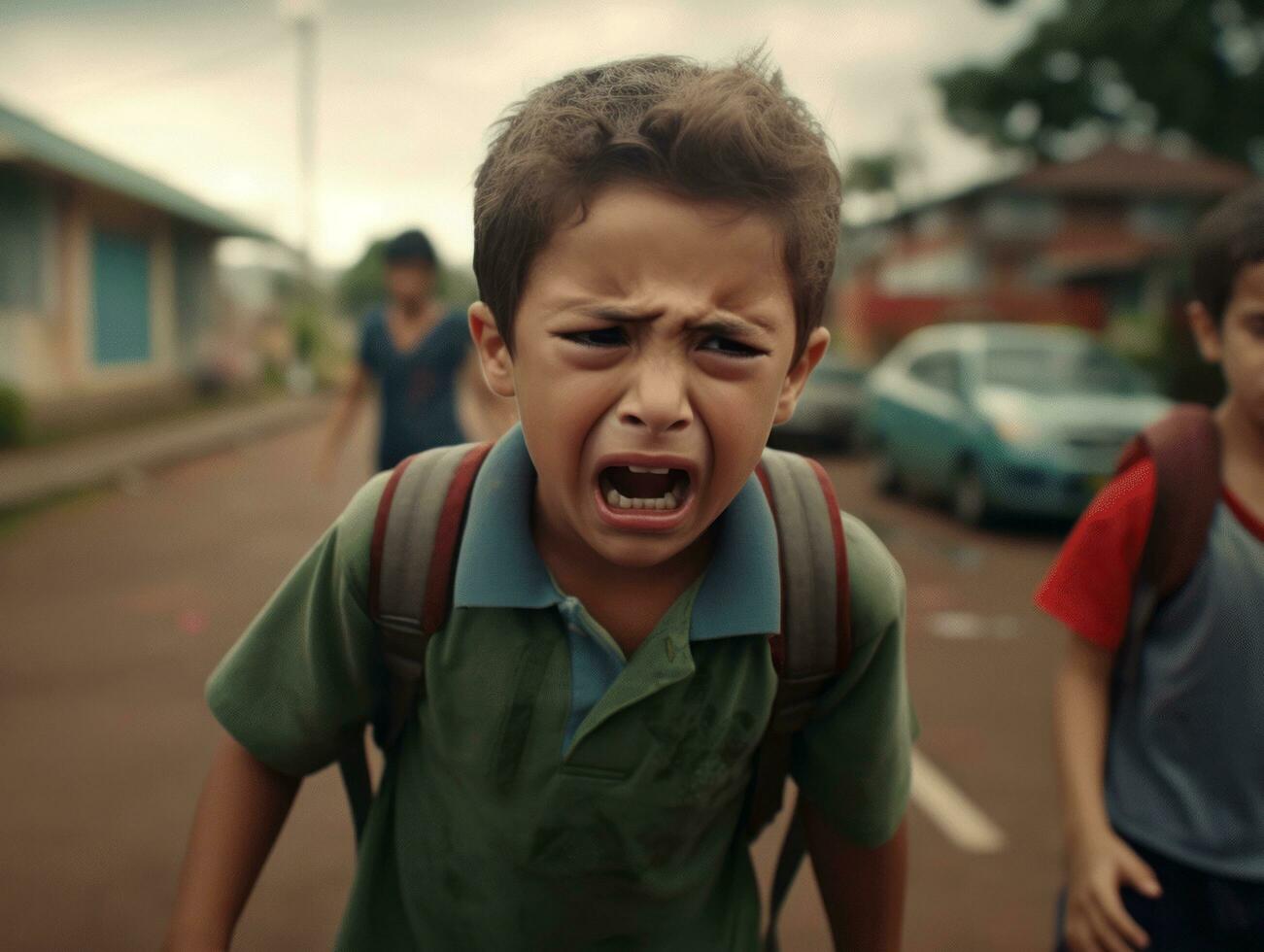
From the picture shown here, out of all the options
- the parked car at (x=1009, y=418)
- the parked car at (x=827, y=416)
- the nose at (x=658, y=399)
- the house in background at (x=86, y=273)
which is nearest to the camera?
the nose at (x=658, y=399)

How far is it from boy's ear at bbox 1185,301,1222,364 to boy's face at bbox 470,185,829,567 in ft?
3.54

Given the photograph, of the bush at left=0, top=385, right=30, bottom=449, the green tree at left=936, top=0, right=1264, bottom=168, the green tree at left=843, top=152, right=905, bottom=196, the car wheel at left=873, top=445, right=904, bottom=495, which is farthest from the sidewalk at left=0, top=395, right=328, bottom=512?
the green tree at left=843, top=152, right=905, bottom=196

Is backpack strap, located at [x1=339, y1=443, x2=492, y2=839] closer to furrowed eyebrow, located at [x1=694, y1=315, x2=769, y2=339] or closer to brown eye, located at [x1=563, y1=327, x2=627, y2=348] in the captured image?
brown eye, located at [x1=563, y1=327, x2=627, y2=348]

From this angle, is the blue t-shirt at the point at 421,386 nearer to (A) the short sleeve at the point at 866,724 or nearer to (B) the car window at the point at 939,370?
(A) the short sleeve at the point at 866,724

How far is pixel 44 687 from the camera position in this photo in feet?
17.9

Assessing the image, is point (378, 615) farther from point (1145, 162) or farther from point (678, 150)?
point (1145, 162)

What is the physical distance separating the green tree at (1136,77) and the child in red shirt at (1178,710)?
27211 mm

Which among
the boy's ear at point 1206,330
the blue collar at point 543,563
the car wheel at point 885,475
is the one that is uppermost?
the boy's ear at point 1206,330

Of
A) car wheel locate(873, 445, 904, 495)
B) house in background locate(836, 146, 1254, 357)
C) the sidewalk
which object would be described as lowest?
the sidewalk

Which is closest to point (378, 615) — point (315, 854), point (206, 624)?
point (315, 854)

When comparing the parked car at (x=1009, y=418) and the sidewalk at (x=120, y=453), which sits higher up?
the parked car at (x=1009, y=418)

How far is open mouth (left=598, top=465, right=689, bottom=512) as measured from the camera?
1399 mm

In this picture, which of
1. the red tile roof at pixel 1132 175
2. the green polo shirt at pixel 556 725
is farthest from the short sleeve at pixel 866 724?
the red tile roof at pixel 1132 175

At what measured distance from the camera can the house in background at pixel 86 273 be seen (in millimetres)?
17203
